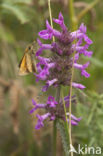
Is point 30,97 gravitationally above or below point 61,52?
below

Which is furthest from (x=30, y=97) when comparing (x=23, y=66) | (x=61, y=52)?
(x=61, y=52)

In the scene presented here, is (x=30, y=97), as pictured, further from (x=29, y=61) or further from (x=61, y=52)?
(x=61, y=52)

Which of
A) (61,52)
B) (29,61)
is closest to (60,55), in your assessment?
(61,52)

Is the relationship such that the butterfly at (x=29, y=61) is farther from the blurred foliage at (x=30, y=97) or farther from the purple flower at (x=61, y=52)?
the blurred foliage at (x=30, y=97)

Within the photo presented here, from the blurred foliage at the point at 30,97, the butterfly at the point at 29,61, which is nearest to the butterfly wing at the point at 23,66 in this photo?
the butterfly at the point at 29,61

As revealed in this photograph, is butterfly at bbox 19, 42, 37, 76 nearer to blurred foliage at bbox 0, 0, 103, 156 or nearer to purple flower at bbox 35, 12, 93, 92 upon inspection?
purple flower at bbox 35, 12, 93, 92

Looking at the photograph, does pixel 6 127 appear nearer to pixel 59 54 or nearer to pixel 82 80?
pixel 82 80

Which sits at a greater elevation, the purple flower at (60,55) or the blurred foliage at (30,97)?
the purple flower at (60,55)

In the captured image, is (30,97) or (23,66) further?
(30,97)
